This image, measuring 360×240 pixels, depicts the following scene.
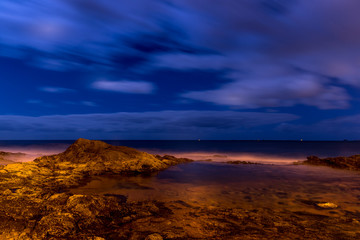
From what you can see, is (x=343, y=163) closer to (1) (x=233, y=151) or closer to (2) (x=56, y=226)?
(2) (x=56, y=226)

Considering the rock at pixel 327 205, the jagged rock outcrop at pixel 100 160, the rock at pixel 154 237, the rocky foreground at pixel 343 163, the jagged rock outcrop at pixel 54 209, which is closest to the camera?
the rock at pixel 154 237

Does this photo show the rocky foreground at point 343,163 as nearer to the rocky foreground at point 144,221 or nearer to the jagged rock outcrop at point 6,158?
the rocky foreground at point 144,221

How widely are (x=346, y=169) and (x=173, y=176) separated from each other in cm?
1316

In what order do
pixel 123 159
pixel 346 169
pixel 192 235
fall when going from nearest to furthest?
pixel 192 235 < pixel 123 159 < pixel 346 169

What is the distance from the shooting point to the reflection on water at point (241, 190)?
759 centimetres

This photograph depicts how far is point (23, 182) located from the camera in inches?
342

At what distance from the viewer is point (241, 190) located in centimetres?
959

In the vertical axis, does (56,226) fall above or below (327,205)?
above

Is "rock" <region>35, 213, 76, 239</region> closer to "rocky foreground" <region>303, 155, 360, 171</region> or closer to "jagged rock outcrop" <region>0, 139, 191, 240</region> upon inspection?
"jagged rock outcrop" <region>0, 139, 191, 240</region>

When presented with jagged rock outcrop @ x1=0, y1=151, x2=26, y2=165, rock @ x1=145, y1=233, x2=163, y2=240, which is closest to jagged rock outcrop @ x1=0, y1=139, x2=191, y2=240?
rock @ x1=145, y1=233, x2=163, y2=240

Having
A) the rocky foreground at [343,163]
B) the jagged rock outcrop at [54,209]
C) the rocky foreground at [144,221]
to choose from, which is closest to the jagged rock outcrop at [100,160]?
the jagged rock outcrop at [54,209]

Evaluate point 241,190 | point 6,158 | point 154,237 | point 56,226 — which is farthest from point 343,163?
point 6,158

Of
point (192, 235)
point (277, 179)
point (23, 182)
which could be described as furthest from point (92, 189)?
point (277, 179)

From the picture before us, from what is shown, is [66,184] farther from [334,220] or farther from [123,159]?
[334,220]
